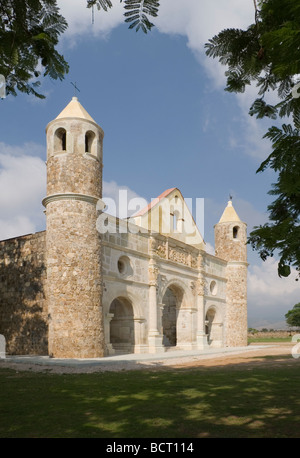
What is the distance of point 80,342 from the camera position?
16.1m

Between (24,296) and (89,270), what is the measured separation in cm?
431

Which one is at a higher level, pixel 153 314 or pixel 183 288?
pixel 183 288

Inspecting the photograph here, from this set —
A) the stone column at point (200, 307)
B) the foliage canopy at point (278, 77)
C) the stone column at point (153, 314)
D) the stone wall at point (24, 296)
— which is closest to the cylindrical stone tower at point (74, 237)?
the stone wall at point (24, 296)

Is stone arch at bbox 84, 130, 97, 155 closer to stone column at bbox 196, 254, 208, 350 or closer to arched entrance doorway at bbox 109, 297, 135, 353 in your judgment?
arched entrance doorway at bbox 109, 297, 135, 353

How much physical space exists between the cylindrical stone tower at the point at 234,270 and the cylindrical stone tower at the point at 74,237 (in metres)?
14.7

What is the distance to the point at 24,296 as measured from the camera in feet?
63.1

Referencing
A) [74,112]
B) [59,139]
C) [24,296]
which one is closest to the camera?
[74,112]

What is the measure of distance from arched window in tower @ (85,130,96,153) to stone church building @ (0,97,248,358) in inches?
1.9

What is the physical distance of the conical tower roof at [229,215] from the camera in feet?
101

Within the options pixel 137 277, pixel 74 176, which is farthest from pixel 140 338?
pixel 74 176

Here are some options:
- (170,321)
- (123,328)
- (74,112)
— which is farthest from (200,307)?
(74,112)

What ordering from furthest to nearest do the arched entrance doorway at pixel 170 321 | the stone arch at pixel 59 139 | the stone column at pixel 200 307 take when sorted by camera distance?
1. the arched entrance doorway at pixel 170 321
2. the stone column at pixel 200 307
3. the stone arch at pixel 59 139

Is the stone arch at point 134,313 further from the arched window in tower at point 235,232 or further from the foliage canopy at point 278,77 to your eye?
the foliage canopy at point 278,77

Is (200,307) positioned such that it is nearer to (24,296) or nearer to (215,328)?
(215,328)
